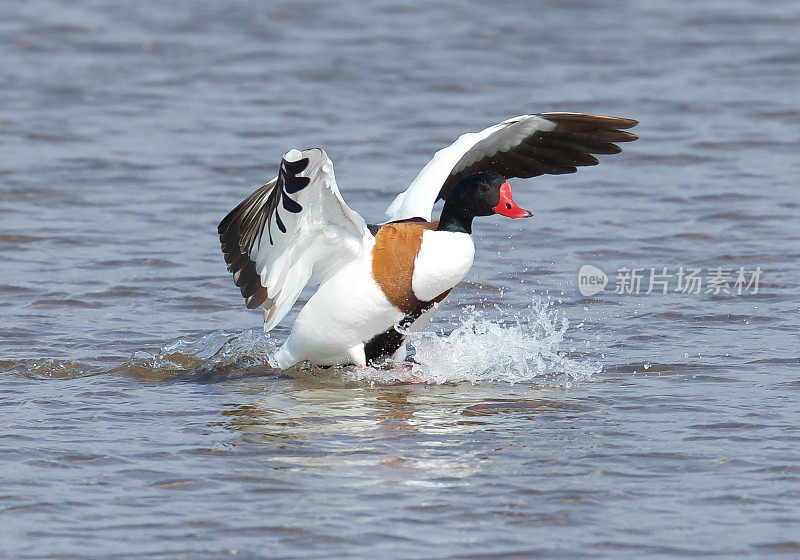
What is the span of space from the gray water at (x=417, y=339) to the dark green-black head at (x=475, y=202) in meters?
0.71

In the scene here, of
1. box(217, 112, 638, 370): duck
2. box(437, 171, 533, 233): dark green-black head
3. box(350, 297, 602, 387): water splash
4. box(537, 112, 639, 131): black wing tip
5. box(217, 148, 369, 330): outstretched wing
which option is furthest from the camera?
box(537, 112, 639, 131): black wing tip

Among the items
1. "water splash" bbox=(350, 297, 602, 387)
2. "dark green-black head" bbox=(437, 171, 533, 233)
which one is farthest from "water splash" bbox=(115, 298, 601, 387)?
"dark green-black head" bbox=(437, 171, 533, 233)

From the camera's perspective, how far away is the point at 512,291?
28.5 feet

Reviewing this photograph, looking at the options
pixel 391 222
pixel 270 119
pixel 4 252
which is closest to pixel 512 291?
pixel 391 222

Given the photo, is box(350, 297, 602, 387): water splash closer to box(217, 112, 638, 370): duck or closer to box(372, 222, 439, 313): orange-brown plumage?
box(217, 112, 638, 370): duck

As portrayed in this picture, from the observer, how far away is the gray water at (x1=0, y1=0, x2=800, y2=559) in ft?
16.5

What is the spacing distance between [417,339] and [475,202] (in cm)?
89

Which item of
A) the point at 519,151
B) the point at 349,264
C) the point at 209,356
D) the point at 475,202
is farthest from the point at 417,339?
the point at 519,151

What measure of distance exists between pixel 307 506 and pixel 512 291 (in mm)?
3852

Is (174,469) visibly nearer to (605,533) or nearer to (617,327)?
(605,533)

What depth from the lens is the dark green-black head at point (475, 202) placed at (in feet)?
22.3

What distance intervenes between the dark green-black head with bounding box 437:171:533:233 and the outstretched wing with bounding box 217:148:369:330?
0.46m

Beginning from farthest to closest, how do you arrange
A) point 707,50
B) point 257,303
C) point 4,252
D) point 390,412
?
point 707,50 < point 4,252 < point 257,303 < point 390,412

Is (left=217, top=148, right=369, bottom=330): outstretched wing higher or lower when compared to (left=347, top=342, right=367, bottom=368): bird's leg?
higher
